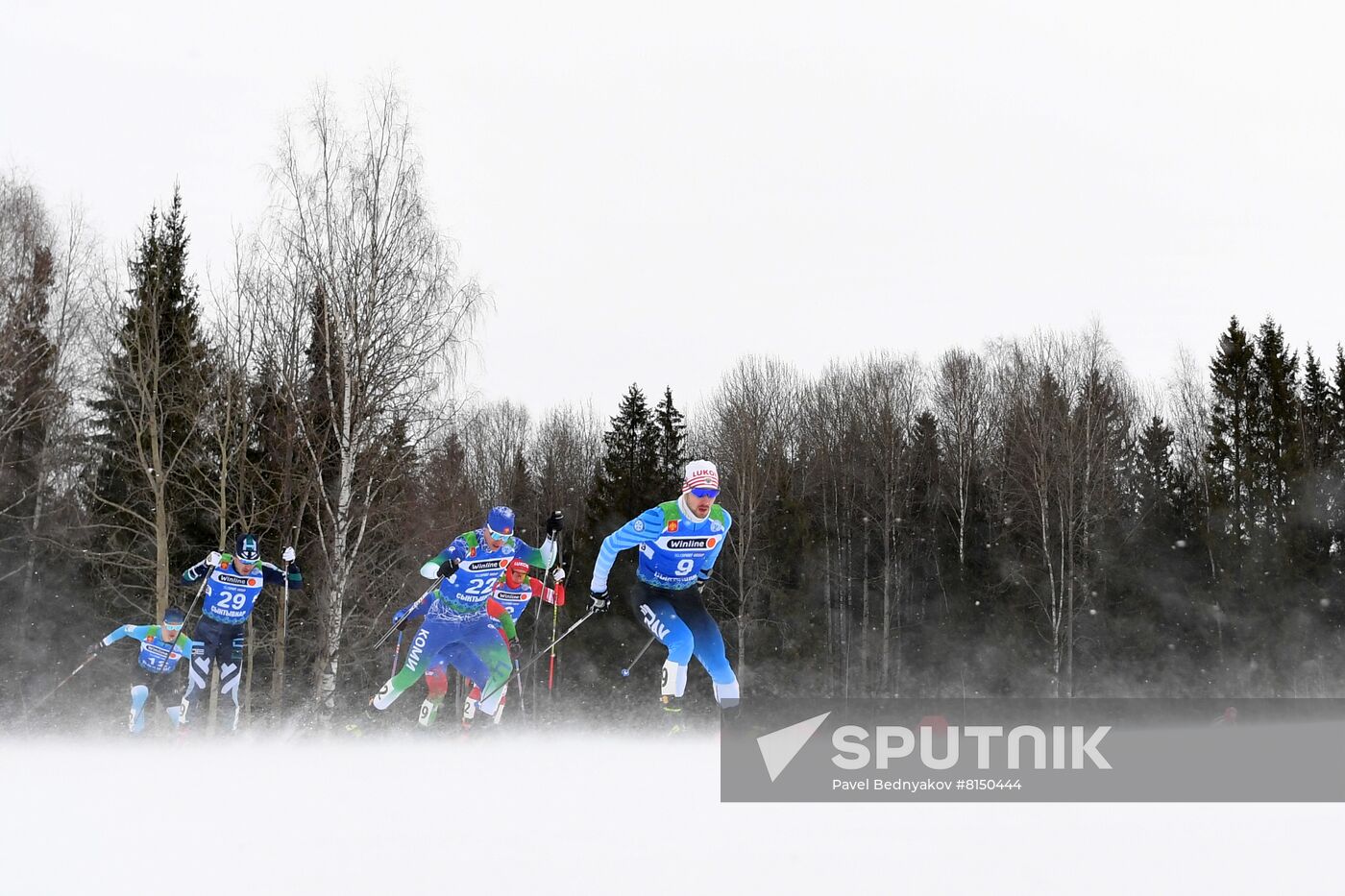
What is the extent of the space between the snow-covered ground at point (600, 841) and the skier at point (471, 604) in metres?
2.74

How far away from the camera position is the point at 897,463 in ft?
110

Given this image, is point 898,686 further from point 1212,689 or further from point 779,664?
point 1212,689

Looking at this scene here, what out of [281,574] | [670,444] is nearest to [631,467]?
[670,444]

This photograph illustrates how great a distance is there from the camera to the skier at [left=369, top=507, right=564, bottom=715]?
9391mm

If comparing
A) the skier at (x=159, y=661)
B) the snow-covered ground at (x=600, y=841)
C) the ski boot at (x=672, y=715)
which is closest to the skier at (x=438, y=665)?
the ski boot at (x=672, y=715)

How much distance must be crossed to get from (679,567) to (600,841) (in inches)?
129

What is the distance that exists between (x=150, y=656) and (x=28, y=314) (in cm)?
1234

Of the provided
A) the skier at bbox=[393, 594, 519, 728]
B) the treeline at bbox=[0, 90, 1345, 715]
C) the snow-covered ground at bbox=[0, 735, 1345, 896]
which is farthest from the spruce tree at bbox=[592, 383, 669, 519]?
the snow-covered ground at bbox=[0, 735, 1345, 896]

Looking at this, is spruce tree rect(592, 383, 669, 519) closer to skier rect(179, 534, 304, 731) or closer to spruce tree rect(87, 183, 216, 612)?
spruce tree rect(87, 183, 216, 612)

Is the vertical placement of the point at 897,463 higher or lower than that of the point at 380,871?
higher

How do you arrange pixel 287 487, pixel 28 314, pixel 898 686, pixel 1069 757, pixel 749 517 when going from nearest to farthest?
pixel 1069 757 < pixel 287 487 < pixel 28 314 < pixel 749 517 < pixel 898 686

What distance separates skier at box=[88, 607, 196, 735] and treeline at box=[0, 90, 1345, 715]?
8.80 feet

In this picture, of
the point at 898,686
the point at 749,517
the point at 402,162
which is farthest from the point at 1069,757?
the point at 898,686

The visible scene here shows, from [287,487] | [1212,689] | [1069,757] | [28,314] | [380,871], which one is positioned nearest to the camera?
[380,871]
